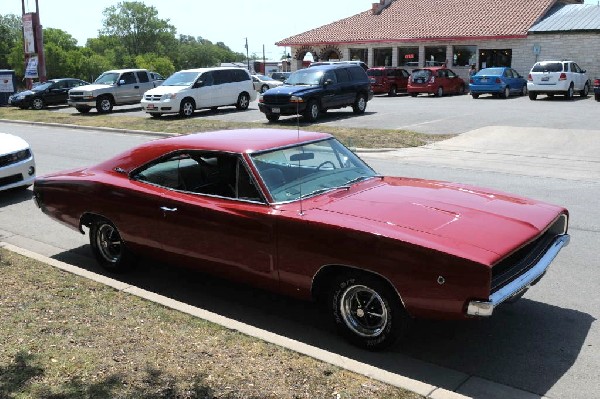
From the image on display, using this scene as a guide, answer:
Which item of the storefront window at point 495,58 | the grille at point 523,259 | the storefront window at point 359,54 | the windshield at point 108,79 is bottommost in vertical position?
the grille at point 523,259

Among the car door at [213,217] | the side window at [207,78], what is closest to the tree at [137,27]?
the side window at [207,78]

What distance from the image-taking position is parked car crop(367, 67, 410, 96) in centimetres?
3525

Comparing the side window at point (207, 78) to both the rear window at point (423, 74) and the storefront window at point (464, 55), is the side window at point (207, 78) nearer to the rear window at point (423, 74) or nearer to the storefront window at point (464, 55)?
the rear window at point (423, 74)

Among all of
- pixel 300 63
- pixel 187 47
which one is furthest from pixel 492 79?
pixel 187 47

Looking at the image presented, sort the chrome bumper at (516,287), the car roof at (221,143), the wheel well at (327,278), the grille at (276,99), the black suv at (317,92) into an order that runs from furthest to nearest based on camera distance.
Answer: the black suv at (317,92) < the grille at (276,99) < the car roof at (221,143) < the wheel well at (327,278) < the chrome bumper at (516,287)

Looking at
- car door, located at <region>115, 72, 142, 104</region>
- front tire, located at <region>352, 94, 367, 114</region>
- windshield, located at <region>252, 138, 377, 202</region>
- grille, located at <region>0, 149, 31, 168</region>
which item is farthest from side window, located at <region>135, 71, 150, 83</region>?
windshield, located at <region>252, 138, 377, 202</region>

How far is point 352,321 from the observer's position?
4422mm

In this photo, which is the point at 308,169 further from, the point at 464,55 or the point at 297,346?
the point at 464,55

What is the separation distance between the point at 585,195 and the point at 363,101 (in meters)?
14.4

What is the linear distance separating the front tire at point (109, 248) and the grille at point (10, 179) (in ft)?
13.7

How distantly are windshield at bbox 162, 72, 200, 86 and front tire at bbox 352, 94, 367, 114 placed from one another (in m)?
6.37

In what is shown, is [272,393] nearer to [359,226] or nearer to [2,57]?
[359,226]

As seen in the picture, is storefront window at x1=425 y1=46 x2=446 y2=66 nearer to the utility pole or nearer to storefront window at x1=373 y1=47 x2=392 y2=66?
storefront window at x1=373 y1=47 x2=392 y2=66

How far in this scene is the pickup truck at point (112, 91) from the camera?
90.1ft
